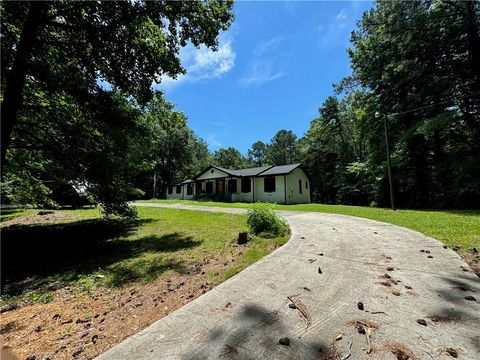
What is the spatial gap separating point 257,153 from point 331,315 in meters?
62.6

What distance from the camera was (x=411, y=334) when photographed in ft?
7.60

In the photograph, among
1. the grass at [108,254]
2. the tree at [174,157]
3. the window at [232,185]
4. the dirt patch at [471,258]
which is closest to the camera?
the dirt patch at [471,258]

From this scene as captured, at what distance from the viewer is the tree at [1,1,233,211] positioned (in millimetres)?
5895

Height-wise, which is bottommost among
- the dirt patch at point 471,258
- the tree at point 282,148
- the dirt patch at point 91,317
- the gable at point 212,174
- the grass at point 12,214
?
the dirt patch at point 91,317

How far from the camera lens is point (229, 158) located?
202 ft

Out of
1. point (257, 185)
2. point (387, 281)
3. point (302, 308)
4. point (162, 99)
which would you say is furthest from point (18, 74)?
point (257, 185)

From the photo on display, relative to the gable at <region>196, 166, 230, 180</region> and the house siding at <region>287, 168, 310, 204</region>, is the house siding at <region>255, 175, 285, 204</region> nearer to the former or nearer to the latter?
the house siding at <region>287, 168, 310, 204</region>

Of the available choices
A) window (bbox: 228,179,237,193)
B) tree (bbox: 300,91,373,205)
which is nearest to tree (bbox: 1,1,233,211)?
window (bbox: 228,179,237,193)

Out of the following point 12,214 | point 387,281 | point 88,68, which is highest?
point 88,68

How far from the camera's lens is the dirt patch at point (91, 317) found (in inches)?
101

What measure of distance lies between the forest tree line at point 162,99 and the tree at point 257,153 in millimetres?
30528

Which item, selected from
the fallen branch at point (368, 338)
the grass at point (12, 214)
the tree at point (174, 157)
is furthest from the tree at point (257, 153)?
the fallen branch at point (368, 338)

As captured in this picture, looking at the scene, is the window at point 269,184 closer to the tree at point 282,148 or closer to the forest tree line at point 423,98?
the forest tree line at point 423,98

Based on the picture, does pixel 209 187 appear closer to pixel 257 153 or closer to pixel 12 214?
pixel 12 214
